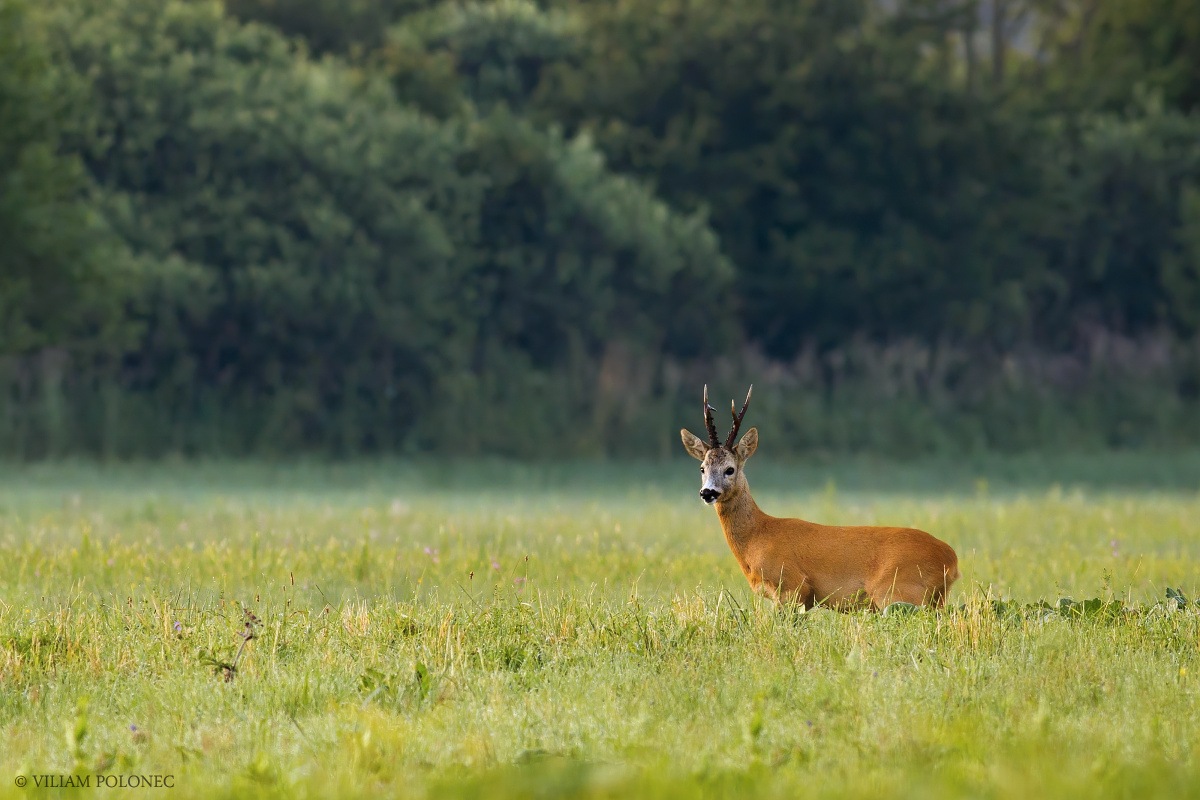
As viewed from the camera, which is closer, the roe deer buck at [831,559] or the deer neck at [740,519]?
the roe deer buck at [831,559]

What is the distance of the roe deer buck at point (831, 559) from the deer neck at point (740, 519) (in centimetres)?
8

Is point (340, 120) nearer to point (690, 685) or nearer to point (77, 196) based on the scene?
point (77, 196)

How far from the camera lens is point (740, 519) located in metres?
12.0

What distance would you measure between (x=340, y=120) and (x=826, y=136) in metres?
12.5

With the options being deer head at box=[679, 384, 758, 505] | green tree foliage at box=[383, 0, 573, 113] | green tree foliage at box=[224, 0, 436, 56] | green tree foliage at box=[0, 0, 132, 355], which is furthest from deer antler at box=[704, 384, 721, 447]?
green tree foliage at box=[224, 0, 436, 56]

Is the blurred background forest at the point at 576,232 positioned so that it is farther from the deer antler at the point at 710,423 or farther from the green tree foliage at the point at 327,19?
the deer antler at the point at 710,423

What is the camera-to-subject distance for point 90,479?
3328cm

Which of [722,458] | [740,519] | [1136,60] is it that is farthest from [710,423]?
[1136,60]

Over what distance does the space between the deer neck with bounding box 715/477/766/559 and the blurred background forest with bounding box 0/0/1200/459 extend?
81.6 ft

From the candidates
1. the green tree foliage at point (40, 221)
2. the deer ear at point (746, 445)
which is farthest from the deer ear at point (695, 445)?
the green tree foliage at point (40, 221)

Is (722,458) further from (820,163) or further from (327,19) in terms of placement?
(327,19)

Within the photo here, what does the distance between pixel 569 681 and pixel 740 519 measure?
278 centimetres

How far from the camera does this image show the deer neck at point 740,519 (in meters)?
12.0

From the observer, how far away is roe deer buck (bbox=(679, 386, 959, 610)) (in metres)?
11.4
